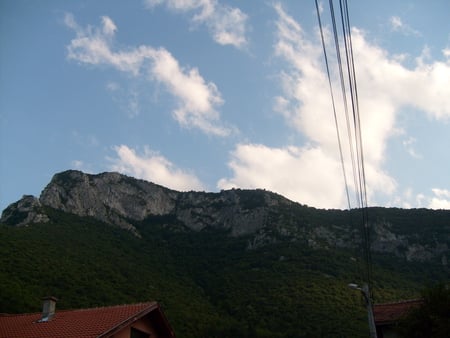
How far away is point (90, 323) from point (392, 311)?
14.0 meters

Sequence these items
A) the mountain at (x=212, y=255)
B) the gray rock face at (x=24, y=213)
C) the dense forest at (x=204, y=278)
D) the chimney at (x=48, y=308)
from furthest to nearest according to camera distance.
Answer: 1. the gray rock face at (x=24, y=213)
2. the mountain at (x=212, y=255)
3. the dense forest at (x=204, y=278)
4. the chimney at (x=48, y=308)

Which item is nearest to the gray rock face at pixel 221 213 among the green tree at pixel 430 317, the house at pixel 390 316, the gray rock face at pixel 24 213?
the gray rock face at pixel 24 213

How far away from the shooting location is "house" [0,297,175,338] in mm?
17031

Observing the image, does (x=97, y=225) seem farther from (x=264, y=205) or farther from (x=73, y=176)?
(x=264, y=205)

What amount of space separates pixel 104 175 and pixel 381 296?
279 ft

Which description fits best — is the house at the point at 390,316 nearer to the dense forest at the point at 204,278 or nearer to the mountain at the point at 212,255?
the mountain at the point at 212,255

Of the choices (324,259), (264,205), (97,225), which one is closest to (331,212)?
(264,205)

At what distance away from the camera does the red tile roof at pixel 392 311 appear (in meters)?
23.0

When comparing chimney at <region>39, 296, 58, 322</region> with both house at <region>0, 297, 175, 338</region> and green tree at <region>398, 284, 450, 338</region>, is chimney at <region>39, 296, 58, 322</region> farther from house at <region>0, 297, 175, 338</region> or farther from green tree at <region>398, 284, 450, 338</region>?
green tree at <region>398, 284, 450, 338</region>

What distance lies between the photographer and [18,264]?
53781 mm

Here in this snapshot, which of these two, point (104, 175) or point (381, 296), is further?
point (104, 175)

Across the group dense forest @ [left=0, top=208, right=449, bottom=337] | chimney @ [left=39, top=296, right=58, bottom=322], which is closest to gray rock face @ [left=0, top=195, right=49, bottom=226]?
dense forest @ [left=0, top=208, right=449, bottom=337]

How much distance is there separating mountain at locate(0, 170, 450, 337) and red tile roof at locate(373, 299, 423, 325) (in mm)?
22477

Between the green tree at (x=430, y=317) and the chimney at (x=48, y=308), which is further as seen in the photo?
the green tree at (x=430, y=317)
